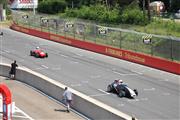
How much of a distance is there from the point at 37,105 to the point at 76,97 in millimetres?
2927

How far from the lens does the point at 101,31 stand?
5138 centimetres

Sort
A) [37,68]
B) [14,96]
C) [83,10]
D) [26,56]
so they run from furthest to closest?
[83,10] < [26,56] < [37,68] < [14,96]

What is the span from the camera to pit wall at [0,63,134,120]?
23281mm

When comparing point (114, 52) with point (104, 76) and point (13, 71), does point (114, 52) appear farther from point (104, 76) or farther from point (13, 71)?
point (13, 71)

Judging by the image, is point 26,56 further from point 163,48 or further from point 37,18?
point 37,18

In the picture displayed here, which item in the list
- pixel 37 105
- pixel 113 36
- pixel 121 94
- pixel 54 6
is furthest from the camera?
pixel 54 6

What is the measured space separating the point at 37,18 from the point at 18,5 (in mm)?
29096

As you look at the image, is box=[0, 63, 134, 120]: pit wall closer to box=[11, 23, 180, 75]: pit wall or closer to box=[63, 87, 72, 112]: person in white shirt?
box=[63, 87, 72, 112]: person in white shirt

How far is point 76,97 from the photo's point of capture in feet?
89.9

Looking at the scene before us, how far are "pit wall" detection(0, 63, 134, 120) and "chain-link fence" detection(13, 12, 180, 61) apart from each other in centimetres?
1259

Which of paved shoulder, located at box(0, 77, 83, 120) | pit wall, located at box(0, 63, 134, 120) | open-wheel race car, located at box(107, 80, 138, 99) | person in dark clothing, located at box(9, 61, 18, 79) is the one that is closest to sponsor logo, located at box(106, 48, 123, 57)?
pit wall, located at box(0, 63, 134, 120)

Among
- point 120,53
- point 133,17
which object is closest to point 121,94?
point 120,53

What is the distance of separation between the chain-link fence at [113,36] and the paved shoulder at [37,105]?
13381 millimetres

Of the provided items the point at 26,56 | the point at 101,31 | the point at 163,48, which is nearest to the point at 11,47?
the point at 26,56
